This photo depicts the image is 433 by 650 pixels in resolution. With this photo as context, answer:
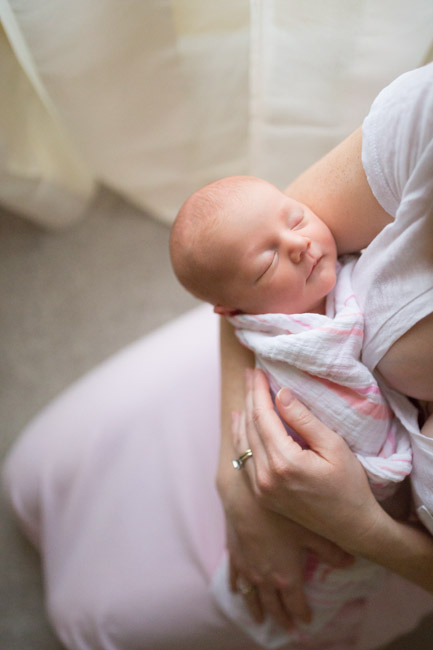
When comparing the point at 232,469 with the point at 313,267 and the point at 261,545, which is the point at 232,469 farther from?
the point at 313,267

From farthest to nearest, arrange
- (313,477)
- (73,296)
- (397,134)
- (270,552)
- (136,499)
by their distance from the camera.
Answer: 1. (73,296)
2. (136,499)
3. (270,552)
4. (313,477)
5. (397,134)

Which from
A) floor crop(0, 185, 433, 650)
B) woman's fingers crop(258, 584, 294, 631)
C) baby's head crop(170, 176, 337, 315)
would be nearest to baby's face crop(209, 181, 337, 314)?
baby's head crop(170, 176, 337, 315)

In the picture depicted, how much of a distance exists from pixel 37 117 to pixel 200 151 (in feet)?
1.36

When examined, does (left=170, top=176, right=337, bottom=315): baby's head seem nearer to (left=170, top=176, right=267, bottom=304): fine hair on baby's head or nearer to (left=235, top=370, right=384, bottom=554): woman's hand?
(left=170, top=176, right=267, bottom=304): fine hair on baby's head

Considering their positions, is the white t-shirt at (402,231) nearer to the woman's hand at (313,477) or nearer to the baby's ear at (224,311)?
the woman's hand at (313,477)

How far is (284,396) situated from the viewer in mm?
733

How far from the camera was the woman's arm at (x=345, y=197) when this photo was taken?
690 millimetres

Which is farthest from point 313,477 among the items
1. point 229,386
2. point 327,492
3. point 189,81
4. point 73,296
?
point 73,296

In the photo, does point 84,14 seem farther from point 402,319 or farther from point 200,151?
point 402,319

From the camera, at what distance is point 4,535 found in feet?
4.79

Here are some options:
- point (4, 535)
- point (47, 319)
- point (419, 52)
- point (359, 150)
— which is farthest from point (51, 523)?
point (419, 52)

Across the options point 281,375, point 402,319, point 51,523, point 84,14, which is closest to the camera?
point 402,319

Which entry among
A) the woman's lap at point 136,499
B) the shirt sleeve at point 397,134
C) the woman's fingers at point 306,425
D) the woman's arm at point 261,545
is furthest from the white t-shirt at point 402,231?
the woman's lap at point 136,499

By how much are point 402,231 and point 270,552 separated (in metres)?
0.53
